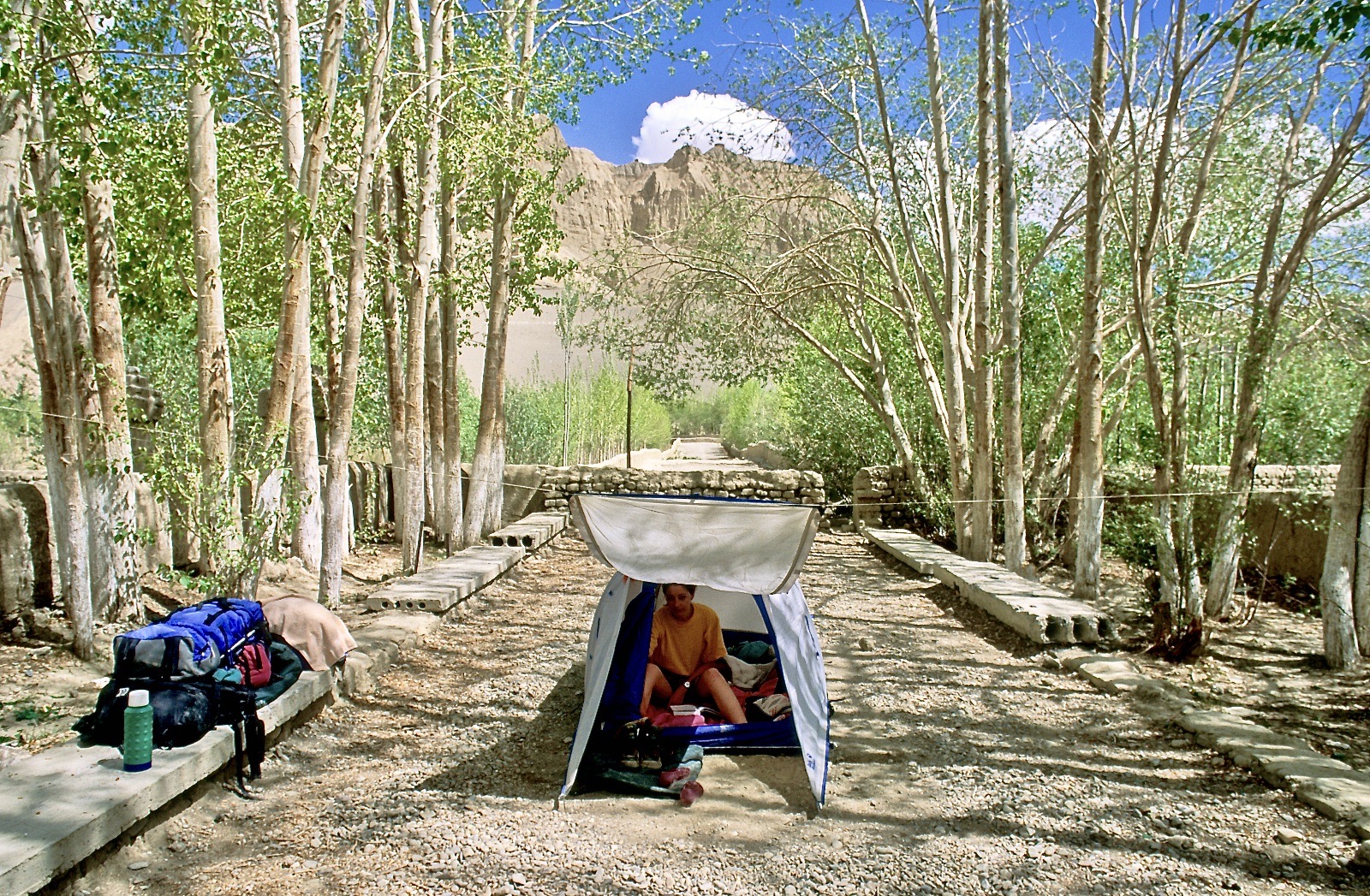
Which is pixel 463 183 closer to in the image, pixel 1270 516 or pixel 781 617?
pixel 781 617

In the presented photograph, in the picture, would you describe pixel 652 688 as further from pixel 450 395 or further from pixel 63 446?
pixel 450 395

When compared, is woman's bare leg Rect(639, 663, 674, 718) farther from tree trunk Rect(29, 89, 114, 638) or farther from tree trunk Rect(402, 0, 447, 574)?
tree trunk Rect(402, 0, 447, 574)

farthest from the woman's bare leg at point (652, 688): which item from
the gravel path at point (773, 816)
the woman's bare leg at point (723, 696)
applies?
the gravel path at point (773, 816)

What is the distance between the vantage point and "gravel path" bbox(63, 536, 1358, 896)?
3666 millimetres

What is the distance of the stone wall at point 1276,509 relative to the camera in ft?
28.7

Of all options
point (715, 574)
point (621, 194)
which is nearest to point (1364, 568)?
point (715, 574)

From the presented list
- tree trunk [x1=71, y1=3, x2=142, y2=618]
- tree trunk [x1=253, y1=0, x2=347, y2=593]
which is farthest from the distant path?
tree trunk [x1=71, y1=3, x2=142, y2=618]

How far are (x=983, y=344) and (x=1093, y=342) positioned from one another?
183 centimetres

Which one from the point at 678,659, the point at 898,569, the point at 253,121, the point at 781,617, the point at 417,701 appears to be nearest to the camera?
the point at 781,617

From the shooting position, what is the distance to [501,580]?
10469 millimetres

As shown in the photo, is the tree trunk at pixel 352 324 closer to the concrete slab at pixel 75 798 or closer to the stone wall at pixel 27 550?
the stone wall at pixel 27 550

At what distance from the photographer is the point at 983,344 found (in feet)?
33.3

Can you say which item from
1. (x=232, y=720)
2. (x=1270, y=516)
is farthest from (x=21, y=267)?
(x=1270, y=516)

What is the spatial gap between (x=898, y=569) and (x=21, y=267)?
915cm
